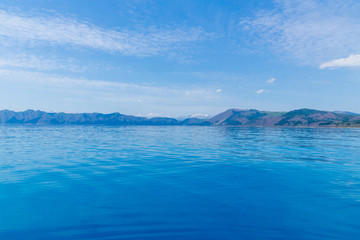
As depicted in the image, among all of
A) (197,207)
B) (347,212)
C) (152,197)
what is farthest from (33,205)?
(347,212)

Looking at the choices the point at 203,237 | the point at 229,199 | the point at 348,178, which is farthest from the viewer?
the point at 348,178

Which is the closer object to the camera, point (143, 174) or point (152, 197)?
point (152, 197)

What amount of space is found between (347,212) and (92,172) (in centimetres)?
2064

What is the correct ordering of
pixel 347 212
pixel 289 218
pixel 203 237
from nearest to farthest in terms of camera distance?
1. pixel 203 237
2. pixel 289 218
3. pixel 347 212

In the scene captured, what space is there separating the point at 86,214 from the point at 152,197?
4097 mm

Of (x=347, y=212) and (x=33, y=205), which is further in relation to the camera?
(x=33, y=205)

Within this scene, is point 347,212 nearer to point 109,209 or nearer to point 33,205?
point 109,209

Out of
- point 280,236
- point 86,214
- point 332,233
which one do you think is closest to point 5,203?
point 86,214

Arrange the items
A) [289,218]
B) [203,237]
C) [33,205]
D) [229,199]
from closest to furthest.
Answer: [203,237]
[289,218]
[33,205]
[229,199]

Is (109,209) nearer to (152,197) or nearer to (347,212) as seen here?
(152,197)

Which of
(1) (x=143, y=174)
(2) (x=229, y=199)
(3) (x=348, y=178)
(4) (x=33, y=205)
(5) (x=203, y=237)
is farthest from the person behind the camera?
(1) (x=143, y=174)

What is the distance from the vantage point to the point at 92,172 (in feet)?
61.2

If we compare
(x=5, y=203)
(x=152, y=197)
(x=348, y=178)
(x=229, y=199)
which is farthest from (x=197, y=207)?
(x=348, y=178)

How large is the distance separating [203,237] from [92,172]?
1471cm
